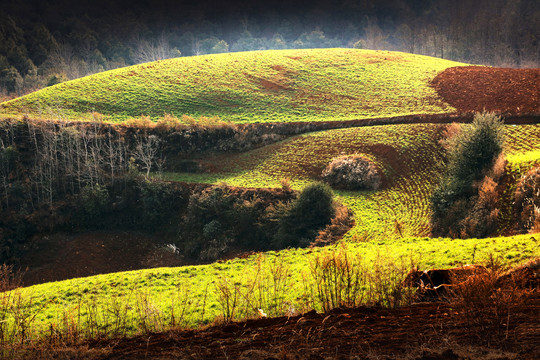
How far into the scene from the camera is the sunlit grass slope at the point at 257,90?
2180 inches

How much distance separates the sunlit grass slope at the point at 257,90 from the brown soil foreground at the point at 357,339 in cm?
4309

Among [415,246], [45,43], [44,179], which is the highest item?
[45,43]

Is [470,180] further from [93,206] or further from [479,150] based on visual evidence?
[93,206]

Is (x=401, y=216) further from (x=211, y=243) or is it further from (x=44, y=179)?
(x=44, y=179)

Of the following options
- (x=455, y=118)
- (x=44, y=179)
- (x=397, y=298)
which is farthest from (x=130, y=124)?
(x=397, y=298)

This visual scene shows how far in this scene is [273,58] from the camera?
253 ft

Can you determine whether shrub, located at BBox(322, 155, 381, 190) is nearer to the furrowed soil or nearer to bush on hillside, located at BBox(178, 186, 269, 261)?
bush on hillside, located at BBox(178, 186, 269, 261)

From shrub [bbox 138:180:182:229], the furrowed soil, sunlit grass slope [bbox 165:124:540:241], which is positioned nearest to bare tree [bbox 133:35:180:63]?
sunlit grass slope [bbox 165:124:540:241]

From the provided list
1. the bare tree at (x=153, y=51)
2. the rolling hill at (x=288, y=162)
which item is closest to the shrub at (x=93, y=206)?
the rolling hill at (x=288, y=162)

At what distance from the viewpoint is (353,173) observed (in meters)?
39.4

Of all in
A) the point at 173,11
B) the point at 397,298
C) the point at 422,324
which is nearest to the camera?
the point at 422,324

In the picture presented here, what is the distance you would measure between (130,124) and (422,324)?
4501cm

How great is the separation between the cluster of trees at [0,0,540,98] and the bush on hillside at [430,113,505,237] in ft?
243

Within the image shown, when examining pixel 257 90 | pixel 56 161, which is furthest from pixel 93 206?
pixel 257 90
